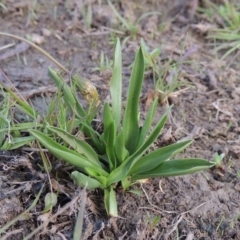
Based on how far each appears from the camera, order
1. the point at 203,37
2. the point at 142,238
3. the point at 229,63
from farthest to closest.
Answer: the point at 203,37
the point at 229,63
the point at 142,238

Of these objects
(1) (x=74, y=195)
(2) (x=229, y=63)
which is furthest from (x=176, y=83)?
(1) (x=74, y=195)

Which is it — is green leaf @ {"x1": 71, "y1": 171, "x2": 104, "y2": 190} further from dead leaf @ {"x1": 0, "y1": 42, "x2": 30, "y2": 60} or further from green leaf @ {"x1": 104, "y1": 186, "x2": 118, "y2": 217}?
dead leaf @ {"x1": 0, "y1": 42, "x2": 30, "y2": 60}

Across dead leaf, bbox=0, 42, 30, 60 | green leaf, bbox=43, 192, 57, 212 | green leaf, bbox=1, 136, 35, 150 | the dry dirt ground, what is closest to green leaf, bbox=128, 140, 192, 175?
the dry dirt ground

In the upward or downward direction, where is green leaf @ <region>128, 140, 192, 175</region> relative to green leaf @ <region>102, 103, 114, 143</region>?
downward

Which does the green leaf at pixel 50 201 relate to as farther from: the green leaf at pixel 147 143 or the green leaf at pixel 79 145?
the green leaf at pixel 147 143

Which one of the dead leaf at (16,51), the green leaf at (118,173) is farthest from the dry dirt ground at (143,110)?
the green leaf at (118,173)

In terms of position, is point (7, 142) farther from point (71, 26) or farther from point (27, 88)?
point (71, 26)
